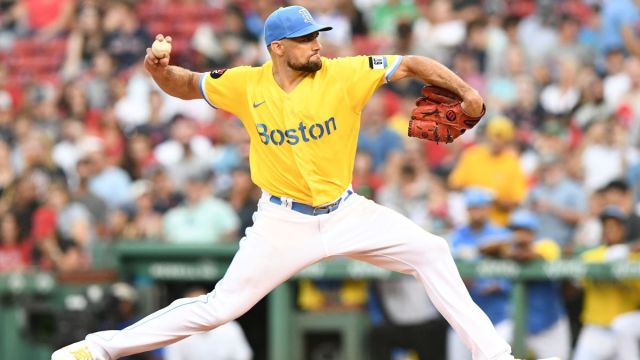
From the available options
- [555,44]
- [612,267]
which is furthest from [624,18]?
[612,267]

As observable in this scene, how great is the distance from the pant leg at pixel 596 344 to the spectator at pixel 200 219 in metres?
3.11

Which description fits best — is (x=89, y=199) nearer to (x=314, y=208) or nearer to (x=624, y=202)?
(x=624, y=202)

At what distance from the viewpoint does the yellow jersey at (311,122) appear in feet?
22.9

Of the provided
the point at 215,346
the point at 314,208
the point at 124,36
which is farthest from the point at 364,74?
the point at 124,36

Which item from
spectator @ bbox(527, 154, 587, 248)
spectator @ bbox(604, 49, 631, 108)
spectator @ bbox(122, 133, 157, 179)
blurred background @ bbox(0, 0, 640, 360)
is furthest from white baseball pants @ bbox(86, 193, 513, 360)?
spectator @ bbox(122, 133, 157, 179)

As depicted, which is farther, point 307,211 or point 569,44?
point 569,44

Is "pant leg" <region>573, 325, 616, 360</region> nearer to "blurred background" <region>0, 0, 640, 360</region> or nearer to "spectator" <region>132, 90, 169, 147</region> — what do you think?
"blurred background" <region>0, 0, 640, 360</region>

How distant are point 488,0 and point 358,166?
147 inches

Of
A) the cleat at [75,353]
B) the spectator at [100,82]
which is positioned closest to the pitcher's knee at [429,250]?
the cleat at [75,353]

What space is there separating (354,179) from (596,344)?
9.30 feet

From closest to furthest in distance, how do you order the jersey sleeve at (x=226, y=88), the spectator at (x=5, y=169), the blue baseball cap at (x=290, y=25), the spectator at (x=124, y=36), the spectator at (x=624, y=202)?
1. the blue baseball cap at (x=290, y=25)
2. the jersey sleeve at (x=226, y=88)
3. the spectator at (x=624, y=202)
4. the spectator at (x=5, y=169)
5. the spectator at (x=124, y=36)

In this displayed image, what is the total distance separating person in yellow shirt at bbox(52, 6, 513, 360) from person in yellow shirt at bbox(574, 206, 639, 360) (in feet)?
9.84

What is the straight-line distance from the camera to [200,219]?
459 inches

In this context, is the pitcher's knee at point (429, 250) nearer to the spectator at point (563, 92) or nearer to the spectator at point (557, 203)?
the spectator at point (557, 203)
